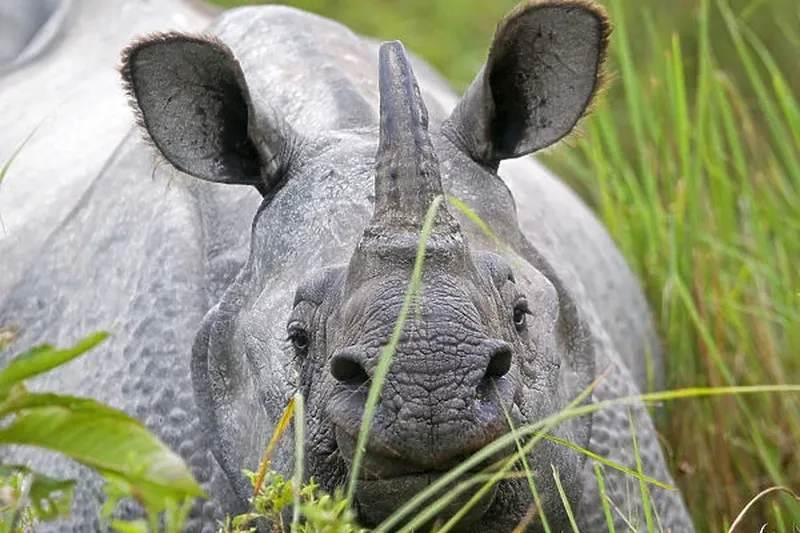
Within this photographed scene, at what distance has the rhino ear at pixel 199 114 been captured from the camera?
137 inches

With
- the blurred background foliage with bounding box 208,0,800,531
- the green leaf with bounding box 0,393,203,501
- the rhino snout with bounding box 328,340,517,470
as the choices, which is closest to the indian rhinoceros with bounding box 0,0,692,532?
the rhino snout with bounding box 328,340,517,470

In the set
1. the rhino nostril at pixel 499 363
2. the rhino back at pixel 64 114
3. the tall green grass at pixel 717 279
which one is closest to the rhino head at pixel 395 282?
the rhino nostril at pixel 499 363

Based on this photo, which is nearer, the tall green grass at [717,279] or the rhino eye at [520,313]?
the rhino eye at [520,313]

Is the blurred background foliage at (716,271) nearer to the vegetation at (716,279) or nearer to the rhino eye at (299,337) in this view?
the vegetation at (716,279)

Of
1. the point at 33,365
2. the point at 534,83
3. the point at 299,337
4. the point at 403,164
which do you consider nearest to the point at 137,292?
the point at 299,337

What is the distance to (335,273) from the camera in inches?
123

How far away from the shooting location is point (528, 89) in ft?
11.8

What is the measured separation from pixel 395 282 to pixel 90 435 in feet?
2.10

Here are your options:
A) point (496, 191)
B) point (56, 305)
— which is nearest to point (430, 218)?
point (496, 191)

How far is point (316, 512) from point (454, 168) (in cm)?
126

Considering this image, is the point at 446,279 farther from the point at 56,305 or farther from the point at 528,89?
the point at 56,305

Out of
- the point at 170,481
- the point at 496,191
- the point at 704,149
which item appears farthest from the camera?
the point at 704,149

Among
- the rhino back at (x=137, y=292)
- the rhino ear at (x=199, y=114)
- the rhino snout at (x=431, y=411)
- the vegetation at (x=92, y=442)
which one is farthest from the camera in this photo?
the rhino back at (x=137, y=292)

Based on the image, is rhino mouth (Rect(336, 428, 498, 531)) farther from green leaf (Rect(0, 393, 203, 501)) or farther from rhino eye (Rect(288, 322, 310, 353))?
green leaf (Rect(0, 393, 203, 501))
